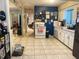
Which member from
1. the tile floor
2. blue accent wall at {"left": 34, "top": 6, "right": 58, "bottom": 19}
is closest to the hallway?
the tile floor

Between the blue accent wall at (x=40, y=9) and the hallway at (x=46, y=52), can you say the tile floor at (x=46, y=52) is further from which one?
the blue accent wall at (x=40, y=9)

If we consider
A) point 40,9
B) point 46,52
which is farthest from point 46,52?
point 40,9

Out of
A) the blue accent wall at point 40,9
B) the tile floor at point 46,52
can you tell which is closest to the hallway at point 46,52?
the tile floor at point 46,52

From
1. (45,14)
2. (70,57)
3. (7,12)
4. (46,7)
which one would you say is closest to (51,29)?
(45,14)

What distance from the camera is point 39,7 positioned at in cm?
804

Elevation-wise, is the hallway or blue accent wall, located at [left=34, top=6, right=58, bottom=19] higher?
blue accent wall, located at [left=34, top=6, right=58, bottom=19]

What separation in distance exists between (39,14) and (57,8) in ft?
5.08

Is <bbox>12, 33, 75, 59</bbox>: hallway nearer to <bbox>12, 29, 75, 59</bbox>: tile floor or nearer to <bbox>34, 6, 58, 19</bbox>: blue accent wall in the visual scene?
<bbox>12, 29, 75, 59</bbox>: tile floor

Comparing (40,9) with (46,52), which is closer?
(46,52)

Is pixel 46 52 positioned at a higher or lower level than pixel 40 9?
lower

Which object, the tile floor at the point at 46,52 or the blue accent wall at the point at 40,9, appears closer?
the tile floor at the point at 46,52

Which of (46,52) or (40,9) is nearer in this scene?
(46,52)

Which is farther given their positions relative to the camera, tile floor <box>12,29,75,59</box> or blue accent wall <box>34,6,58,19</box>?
blue accent wall <box>34,6,58,19</box>

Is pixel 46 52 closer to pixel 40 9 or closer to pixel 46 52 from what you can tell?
pixel 46 52
